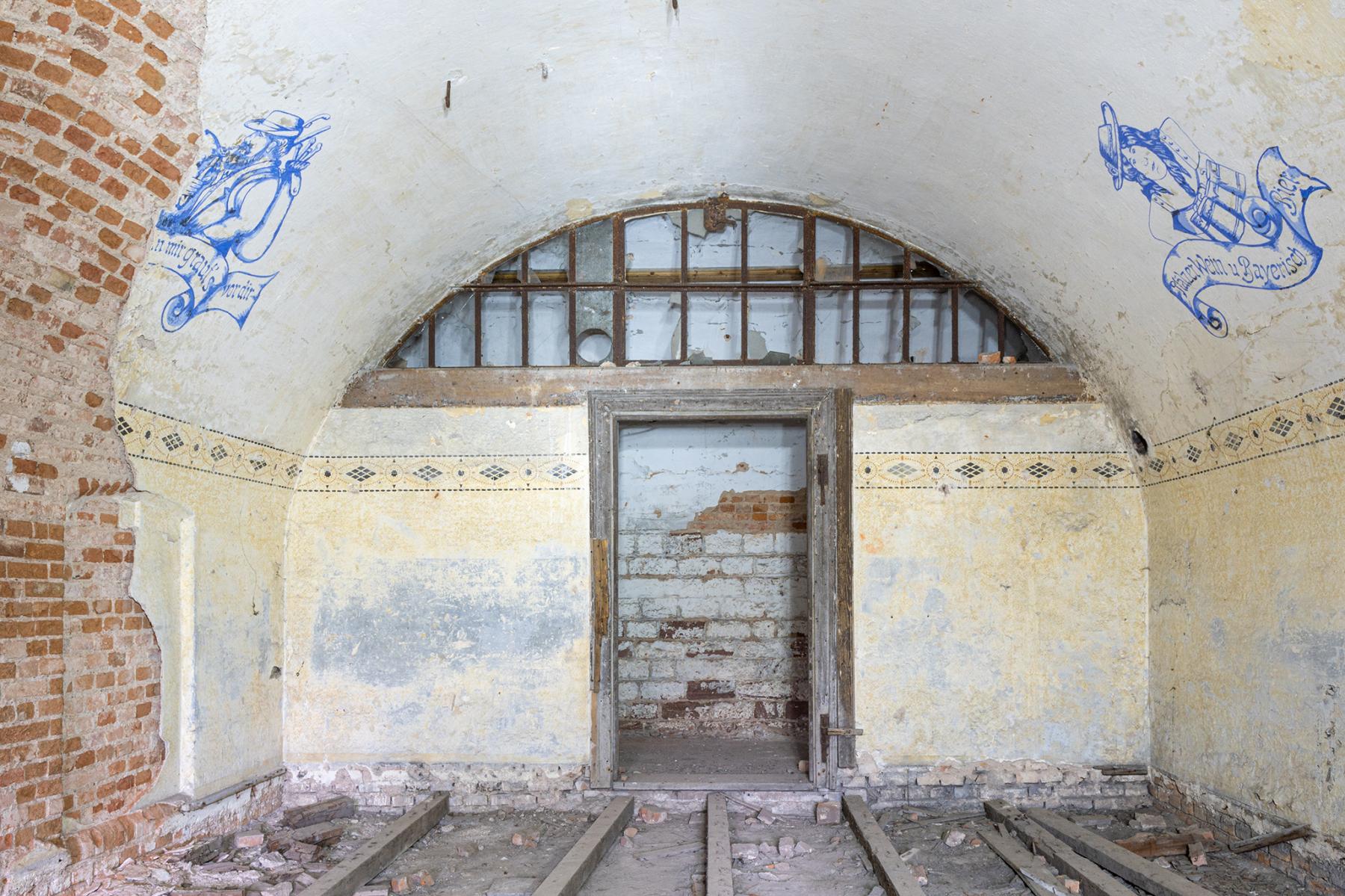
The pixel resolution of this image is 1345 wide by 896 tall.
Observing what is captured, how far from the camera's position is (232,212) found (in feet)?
13.5

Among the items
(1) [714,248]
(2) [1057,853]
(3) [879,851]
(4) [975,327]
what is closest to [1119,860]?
(2) [1057,853]

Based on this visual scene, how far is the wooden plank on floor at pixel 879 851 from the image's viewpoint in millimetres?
4195

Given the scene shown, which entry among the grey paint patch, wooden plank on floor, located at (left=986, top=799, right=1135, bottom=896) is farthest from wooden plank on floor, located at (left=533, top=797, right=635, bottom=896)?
wooden plank on floor, located at (left=986, top=799, right=1135, bottom=896)

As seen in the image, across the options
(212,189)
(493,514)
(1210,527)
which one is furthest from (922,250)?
(212,189)

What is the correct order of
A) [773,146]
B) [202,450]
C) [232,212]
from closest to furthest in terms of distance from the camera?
[232,212] < [202,450] < [773,146]

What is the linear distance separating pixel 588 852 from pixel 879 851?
130 centimetres

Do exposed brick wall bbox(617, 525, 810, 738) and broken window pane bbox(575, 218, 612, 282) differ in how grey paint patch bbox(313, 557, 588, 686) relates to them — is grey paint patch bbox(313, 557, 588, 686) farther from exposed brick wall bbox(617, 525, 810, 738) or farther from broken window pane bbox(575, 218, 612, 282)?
exposed brick wall bbox(617, 525, 810, 738)

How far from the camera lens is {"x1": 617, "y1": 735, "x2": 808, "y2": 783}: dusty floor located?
20.2ft

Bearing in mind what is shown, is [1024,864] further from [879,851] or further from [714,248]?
[714,248]

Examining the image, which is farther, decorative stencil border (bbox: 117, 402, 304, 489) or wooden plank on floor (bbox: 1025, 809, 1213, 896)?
decorative stencil border (bbox: 117, 402, 304, 489)

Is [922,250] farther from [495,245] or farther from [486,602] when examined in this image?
[486,602]

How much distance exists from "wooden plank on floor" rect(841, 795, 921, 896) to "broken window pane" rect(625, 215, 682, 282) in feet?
10.3

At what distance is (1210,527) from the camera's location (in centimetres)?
497

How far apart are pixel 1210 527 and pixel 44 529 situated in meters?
4.96
